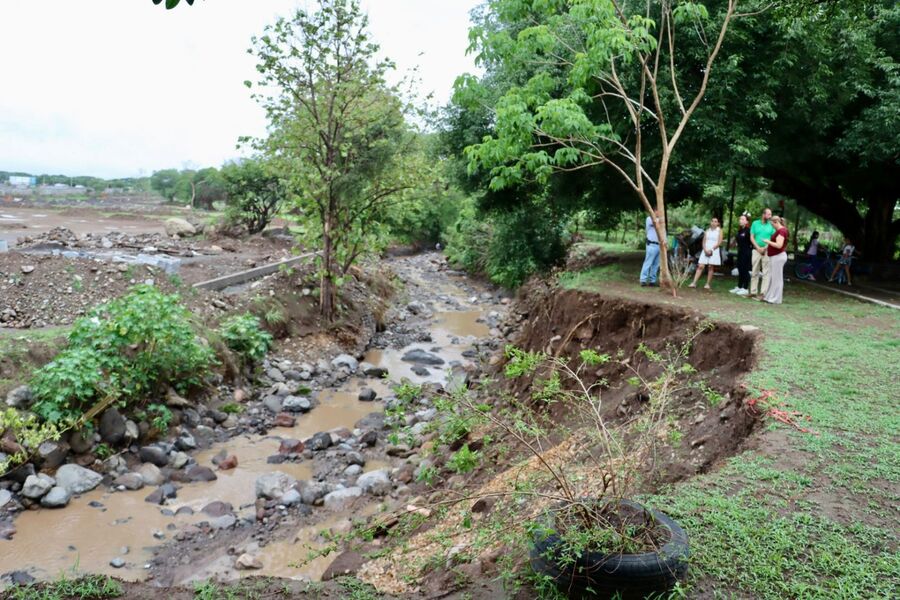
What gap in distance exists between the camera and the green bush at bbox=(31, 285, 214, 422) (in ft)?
26.1

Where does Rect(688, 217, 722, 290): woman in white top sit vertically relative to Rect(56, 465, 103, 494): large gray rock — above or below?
above

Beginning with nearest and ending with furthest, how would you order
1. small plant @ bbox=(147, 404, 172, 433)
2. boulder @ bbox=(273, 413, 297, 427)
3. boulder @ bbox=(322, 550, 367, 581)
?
boulder @ bbox=(322, 550, 367, 581), small plant @ bbox=(147, 404, 172, 433), boulder @ bbox=(273, 413, 297, 427)

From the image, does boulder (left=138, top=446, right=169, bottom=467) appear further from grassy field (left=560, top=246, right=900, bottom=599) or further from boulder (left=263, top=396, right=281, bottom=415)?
grassy field (left=560, top=246, right=900, bottom=599)

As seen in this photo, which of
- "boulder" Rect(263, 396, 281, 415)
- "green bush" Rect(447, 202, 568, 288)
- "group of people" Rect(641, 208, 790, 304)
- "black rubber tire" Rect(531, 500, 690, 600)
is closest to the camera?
"black rubber tire" Rect(531, 500, 690, 600)

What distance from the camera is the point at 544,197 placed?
18.2 metres

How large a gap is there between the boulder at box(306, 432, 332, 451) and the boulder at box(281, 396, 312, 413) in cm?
143

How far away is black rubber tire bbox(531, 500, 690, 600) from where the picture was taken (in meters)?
3.17

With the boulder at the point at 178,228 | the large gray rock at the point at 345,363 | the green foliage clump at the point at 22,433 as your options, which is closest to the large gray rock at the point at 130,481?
the green foliage clump at the point at 22,433

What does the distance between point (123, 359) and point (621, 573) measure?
26.1ft

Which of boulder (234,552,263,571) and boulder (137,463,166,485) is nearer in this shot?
boulder (234,552,263,571)

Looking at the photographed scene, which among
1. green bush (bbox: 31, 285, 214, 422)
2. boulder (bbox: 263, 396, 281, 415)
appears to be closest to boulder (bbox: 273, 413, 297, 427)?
boulder (bbox: 263, 396, 281, 415)

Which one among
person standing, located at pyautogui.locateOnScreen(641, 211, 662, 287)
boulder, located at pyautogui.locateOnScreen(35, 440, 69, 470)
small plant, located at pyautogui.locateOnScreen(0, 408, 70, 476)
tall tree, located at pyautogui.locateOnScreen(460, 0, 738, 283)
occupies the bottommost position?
boulder, located at pyautogui.locateOnScreen(35, 440, 69, 470)

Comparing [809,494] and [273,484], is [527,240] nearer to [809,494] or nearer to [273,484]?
[273,484]

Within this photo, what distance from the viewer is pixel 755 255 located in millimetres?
11625
